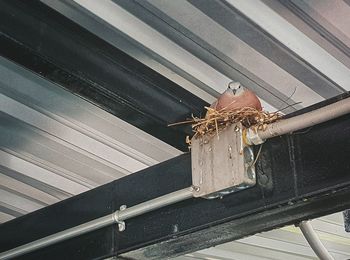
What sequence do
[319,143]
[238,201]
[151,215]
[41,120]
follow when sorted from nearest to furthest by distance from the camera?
[319,143]
[238,201]
[151,215]
[41,120]

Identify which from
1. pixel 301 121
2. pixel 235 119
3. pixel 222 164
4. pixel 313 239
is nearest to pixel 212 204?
pixel 222 164

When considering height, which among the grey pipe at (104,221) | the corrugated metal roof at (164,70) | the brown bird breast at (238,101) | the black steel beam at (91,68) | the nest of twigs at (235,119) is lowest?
the grey pipe at (104,221)

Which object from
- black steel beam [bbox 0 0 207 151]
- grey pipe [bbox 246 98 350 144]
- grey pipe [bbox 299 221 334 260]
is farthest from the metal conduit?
grey pipe [bbox 299 221 334 260]

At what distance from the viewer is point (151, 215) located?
2.27 meters

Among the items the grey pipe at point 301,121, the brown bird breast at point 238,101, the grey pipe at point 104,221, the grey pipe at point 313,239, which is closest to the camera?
the grey pipe at point 301,121

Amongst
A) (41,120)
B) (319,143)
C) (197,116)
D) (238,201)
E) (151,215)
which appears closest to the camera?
(319,143)

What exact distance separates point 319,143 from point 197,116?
47 centimetres

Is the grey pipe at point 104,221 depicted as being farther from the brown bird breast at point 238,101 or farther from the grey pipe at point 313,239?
the grey pipe at point 313,239

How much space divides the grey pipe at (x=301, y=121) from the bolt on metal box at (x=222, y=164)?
0.05 m

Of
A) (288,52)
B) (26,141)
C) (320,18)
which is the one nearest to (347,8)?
(320,18)

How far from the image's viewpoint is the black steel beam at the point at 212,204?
1.83m

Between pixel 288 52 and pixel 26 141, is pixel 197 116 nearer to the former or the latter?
pixel 288 52

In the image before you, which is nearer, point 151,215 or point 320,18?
point 320,18

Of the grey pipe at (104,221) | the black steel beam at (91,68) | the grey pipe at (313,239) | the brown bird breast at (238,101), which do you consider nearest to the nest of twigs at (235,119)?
the brown bird breast at (238,101)
